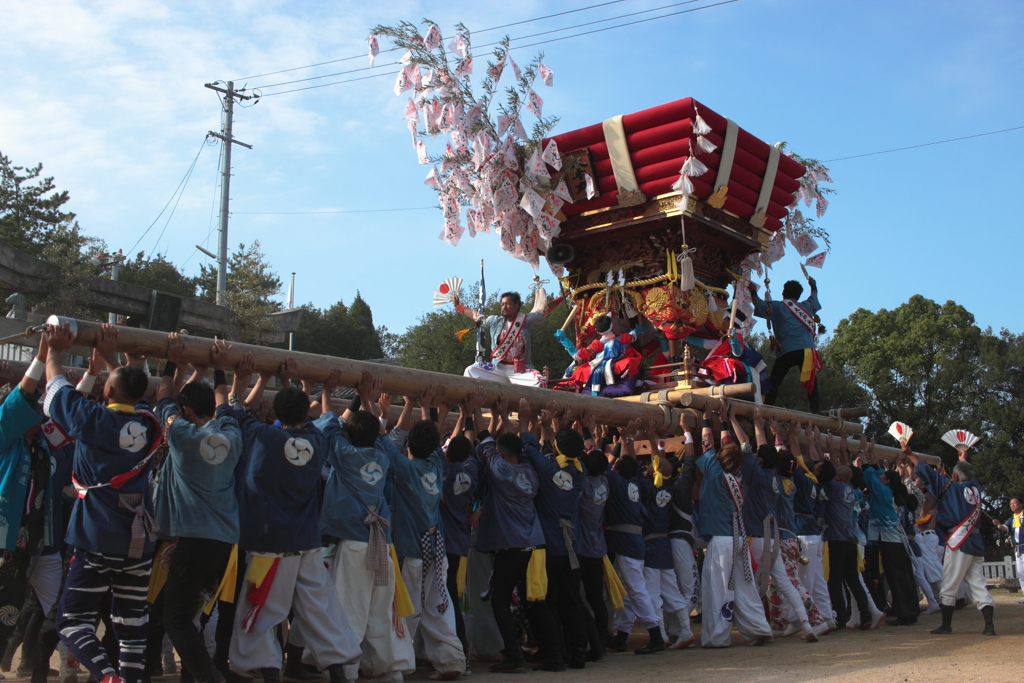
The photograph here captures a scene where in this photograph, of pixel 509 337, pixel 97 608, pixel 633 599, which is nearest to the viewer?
pixel 97 608

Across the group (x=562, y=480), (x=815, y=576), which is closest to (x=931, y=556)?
(x=815, y=576)

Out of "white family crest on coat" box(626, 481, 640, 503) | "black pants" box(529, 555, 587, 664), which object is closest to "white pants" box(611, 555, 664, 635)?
"white family crest on coat" box(626, 481, 640, 503)

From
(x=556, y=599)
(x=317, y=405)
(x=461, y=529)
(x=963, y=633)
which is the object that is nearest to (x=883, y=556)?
(x=963, y=633)

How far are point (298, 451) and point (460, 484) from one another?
146 cm

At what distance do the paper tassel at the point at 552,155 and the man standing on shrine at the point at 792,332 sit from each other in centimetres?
314

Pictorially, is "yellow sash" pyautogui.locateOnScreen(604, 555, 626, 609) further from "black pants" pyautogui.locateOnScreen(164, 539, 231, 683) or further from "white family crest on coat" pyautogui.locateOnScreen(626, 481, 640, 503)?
"black pants" pyautogui.locateOnScreen(164, 539, 231, 683)

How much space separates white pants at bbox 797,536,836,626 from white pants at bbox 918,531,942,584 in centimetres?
375

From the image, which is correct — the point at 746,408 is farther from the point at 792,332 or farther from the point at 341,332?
the point at 341,332

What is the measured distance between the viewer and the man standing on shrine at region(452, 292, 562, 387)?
9.46 metres

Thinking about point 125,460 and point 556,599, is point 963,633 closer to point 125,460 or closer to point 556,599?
point 556,599

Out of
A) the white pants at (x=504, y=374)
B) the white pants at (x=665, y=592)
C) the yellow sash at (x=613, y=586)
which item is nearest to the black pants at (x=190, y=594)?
the yellow sash at (x=613, y=586)

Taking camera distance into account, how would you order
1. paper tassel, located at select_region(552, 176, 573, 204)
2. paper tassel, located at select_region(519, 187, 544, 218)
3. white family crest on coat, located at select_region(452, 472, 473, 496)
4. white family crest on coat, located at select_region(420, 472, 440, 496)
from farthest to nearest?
paper tassel, located at select_region(552, 176, 573, 204) < paper tassel, located at select_region(519, 187, 544, 218) < white family crest on coat, located at select_region(452, 472, 473, 496) < white family crest on coat, located at select_region(420, 472, 440, 496)

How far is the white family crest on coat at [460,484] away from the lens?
599 centimetres

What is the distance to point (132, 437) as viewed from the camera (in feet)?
14.6
